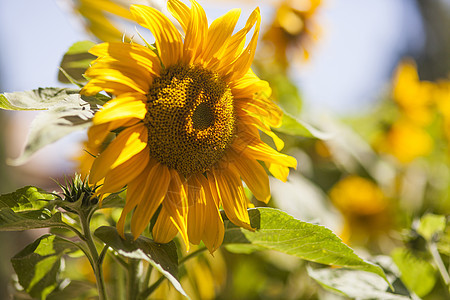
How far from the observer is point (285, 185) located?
803 mm

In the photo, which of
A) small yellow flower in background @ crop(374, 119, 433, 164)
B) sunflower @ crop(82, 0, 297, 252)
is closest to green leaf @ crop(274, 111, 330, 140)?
sunflower @ crop(82, 0, 297, 252)

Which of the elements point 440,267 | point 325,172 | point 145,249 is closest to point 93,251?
point 145,249

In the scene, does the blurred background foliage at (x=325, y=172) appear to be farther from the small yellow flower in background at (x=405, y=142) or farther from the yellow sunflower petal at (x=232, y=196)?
the yellow sunflower petal at (x=232, y=196)

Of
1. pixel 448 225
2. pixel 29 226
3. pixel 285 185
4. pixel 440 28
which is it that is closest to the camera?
pixel 29 226

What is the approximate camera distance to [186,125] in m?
0.42

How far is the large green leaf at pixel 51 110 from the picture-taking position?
29 centimetres

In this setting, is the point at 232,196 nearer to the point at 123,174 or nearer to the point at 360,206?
the point at 123,174

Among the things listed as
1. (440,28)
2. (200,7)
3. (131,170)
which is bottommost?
(440,28)

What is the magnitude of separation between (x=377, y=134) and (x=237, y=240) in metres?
1.09

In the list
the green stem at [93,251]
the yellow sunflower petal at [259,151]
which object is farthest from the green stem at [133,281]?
the yellow sunflower petal at [259,151]

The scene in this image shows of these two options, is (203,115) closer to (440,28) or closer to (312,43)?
(312,43)

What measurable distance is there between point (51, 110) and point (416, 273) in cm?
59

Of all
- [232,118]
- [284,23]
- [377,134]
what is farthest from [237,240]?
[377,134]

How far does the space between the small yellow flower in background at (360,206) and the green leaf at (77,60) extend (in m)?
0.85
